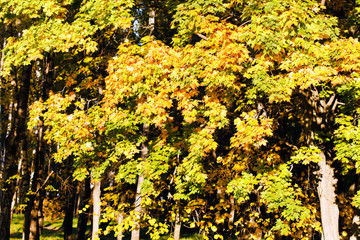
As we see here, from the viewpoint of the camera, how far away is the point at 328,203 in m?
11.4

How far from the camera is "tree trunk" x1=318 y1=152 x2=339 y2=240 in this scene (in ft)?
36.5

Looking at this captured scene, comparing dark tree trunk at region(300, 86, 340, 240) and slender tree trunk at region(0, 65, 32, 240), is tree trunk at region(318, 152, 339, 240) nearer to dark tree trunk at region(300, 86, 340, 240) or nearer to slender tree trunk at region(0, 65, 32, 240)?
dark tree trunk at region(300, 86, 340, 240)

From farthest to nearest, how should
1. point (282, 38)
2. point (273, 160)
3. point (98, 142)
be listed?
point (273, 160) → point (98, 142) → point (282, 38)

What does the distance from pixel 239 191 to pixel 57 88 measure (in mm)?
12104

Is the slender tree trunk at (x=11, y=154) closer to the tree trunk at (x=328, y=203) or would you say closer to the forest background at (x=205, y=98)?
the forest background at (x=205, y=98)

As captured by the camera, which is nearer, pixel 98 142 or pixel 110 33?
pixel 98 142

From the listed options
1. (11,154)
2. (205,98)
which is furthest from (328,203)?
(11,154)

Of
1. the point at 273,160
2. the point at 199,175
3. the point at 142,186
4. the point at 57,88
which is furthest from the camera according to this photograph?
the point at 57,88

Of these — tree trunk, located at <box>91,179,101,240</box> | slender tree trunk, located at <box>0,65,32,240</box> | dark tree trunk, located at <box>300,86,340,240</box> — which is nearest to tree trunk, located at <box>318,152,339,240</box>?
dark tree trunk, located at <box>300,86,340,240</box>

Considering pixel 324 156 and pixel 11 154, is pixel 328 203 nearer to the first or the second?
pixel 324 156

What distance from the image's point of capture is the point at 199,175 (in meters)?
9.97

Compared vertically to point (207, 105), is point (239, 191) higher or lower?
lower

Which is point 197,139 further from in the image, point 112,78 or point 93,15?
point 93,15

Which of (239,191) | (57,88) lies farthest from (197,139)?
(57,88)
